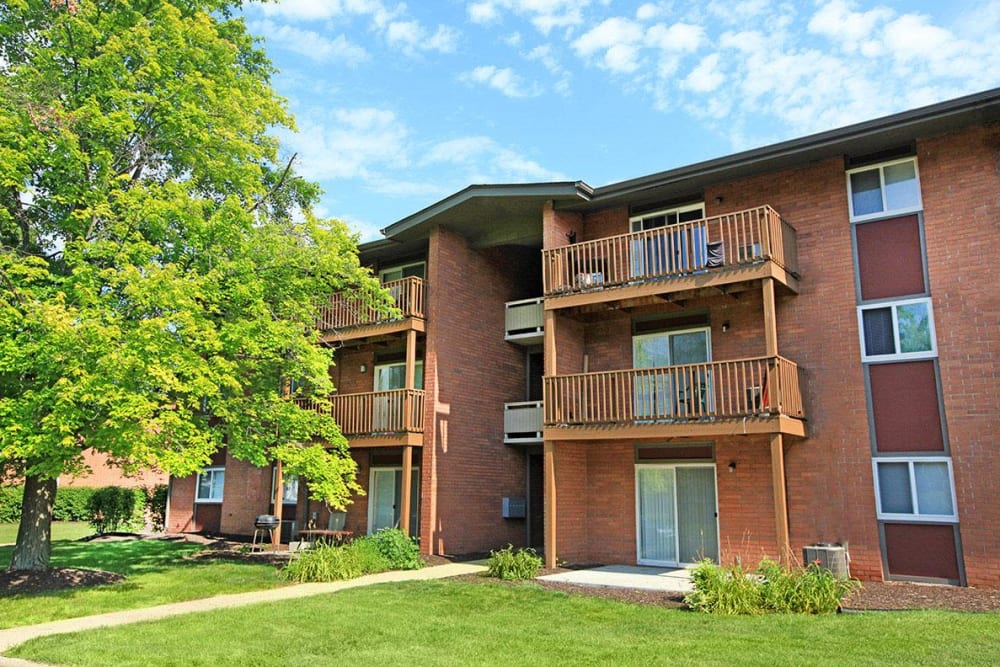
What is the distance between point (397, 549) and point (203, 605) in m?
5.28

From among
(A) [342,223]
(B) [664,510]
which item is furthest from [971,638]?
(A) [342,223]

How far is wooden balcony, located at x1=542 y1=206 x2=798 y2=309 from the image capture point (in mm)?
13875

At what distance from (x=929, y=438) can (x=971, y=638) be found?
549cm

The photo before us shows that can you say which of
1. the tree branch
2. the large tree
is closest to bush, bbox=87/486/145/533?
the large tree

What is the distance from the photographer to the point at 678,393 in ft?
46.9

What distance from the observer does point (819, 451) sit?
45.0 feet

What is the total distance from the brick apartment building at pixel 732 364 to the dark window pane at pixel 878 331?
0.11ft

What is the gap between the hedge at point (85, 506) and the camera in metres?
25.7

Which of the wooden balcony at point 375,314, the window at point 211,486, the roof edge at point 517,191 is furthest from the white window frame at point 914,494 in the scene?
the window at point 211,486

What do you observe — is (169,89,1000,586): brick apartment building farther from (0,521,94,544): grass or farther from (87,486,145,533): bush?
(0,521,94,544): grass

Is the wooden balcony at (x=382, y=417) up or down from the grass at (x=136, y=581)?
up

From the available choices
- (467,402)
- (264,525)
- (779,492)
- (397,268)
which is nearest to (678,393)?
(779,492)

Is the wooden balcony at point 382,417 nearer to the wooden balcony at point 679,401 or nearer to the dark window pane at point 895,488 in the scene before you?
the wooden balcony at point 679,401

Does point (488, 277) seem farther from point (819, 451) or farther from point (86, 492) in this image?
point (86, 492)
